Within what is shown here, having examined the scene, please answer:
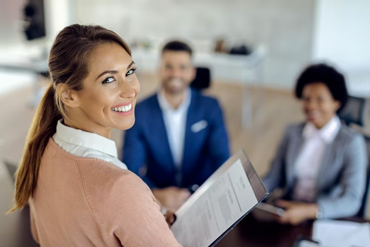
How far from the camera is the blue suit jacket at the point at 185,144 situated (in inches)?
90.5

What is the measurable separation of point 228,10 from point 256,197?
555 cm

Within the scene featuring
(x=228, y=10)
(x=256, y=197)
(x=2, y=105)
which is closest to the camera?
(x=256, y=197)

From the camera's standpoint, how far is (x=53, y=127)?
41.9 inches

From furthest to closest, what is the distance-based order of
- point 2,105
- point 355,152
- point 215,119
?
point 2,105 → point 215,119 → point 355,152

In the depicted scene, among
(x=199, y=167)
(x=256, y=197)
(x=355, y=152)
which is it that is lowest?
(x=199, y=167)

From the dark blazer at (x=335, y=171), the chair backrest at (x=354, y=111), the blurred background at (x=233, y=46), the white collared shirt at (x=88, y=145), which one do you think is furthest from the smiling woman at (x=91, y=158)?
the blurred background at (x=233, y=46)

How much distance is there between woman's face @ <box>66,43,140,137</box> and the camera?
896 mm

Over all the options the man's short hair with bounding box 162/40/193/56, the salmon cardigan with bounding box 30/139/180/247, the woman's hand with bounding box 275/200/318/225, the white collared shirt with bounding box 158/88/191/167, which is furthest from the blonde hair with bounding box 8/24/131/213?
the man's short hair with bounding box 162/40/193/56

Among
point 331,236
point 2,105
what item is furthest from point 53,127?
point 2,105

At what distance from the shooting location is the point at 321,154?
6.86 feet

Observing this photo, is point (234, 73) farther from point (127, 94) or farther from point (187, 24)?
Result: point (127, 94)

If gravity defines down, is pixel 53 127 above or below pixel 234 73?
above

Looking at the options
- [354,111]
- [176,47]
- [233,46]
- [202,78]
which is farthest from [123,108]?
[233,46]

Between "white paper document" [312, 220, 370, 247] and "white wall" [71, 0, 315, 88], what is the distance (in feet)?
14.7
